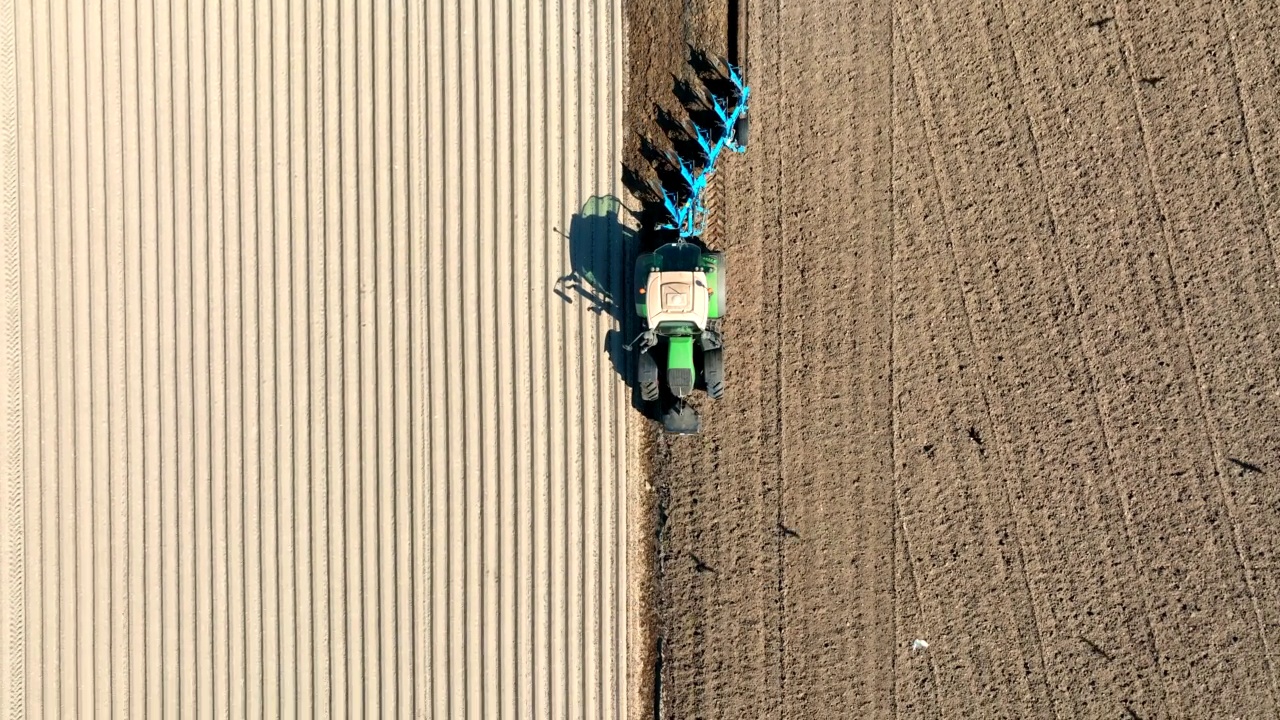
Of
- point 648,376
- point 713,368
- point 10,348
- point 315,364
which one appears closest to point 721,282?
point 713,368

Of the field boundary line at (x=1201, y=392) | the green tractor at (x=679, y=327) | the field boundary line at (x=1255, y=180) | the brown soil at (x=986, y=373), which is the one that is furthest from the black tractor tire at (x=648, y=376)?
the field boundary line at (x=1255, y=180)

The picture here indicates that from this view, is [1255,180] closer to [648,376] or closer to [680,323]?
[680,323]

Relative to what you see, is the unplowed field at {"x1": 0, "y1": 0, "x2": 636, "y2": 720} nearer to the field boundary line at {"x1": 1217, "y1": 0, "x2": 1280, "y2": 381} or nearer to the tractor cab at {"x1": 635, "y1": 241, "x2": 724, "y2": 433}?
the tractor cab at {"x1": 635, "y1": 241, "x2": 724, "y2": 433}

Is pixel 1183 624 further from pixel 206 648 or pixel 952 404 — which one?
pixel 206 648

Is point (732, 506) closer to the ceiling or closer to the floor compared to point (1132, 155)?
closer to the floor

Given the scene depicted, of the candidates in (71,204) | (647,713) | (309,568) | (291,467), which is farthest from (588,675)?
(71,204)

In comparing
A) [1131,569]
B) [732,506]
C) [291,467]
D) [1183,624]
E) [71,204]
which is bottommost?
[1183,624]
